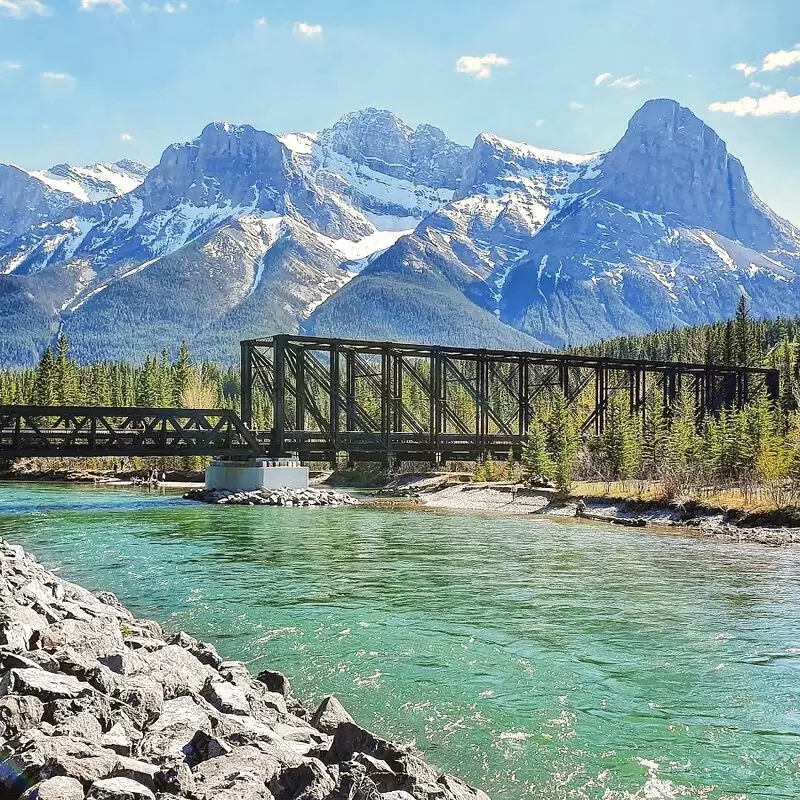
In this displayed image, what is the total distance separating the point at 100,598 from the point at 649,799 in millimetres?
15204

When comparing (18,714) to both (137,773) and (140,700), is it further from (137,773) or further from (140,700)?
(137,773)

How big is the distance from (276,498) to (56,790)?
52.0 metres

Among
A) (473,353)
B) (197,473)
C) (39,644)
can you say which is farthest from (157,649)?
(197,473)

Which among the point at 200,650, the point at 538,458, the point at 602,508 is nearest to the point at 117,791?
the point at 200,650

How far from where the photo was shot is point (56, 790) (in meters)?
7.92

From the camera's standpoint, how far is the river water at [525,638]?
12195 millimetres

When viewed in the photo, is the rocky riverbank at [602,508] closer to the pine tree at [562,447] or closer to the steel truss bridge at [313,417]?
the pine tree at [562,447]

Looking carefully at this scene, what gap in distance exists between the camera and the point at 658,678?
15.7 metres

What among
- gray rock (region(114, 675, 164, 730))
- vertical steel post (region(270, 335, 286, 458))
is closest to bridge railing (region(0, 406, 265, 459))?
vertical steel post (region(270, 335, 286, 458))

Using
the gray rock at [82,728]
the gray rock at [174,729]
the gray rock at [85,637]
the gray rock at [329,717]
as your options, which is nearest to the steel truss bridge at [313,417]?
the gray rock at [85,637]

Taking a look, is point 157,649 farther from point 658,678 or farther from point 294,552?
point 294,552

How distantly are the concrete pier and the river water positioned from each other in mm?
22614

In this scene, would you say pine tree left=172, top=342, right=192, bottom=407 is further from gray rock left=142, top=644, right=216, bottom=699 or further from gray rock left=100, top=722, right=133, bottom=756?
gray rock left=100, top=722, right=133, bottom=756

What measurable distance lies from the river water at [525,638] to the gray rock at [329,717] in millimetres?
1203
